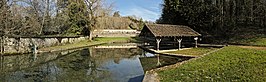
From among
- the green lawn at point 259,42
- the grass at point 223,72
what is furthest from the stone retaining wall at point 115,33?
the grass at point 223,72

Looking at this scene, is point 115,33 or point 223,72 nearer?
point 223,72

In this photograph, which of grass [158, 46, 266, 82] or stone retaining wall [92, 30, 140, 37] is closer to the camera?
grass [158, 46, 266, 82]

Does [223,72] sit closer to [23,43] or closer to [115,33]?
[23,43]

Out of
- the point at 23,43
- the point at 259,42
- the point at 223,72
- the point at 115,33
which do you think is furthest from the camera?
the point at 115,33

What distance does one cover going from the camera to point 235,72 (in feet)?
28.1

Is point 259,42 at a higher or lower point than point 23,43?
lower

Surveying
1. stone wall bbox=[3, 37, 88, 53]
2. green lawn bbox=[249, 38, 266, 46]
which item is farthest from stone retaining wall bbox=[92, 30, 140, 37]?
green lawn bbox=[249, 38, 266, 46]

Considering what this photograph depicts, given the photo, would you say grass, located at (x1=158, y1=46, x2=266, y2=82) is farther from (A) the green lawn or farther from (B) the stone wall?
(B) the stone wall

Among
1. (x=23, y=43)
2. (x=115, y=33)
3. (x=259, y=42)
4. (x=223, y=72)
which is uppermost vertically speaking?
(x=115, y=33)

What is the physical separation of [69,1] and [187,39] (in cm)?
1825

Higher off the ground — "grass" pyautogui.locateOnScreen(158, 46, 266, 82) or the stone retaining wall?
the stone retaining wall

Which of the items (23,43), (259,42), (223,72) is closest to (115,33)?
(23,43)

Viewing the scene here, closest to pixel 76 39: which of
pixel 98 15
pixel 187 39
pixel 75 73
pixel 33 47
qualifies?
pixel 98 15

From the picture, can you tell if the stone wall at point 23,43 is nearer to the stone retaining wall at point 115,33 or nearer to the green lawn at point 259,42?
the stone retaining wall at point 115,33
